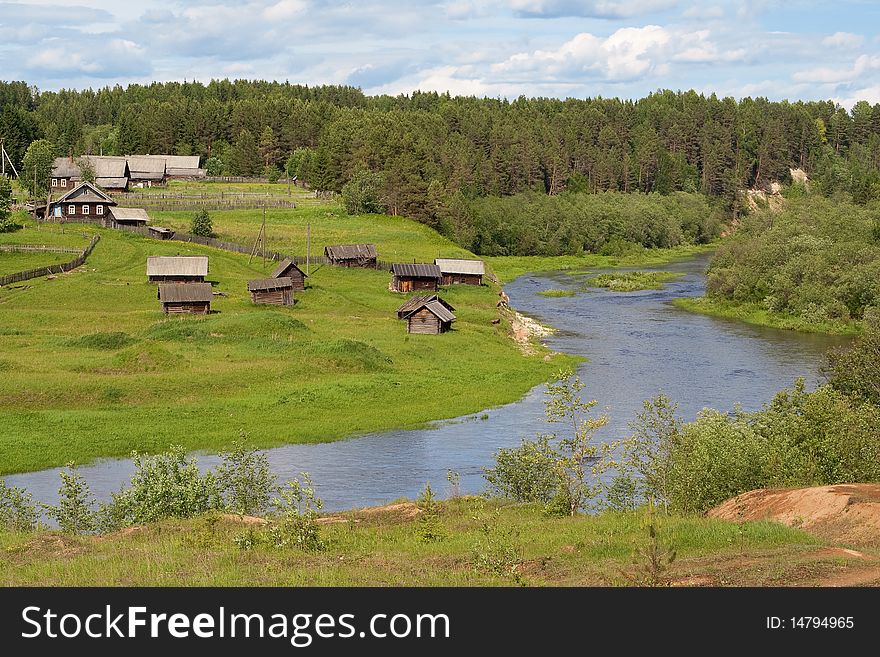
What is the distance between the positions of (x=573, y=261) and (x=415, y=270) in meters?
55.3

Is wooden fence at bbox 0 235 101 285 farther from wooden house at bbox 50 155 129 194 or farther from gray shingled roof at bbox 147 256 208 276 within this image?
wooden house at bbox 50 155 129 194

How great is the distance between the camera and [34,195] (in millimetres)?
116375

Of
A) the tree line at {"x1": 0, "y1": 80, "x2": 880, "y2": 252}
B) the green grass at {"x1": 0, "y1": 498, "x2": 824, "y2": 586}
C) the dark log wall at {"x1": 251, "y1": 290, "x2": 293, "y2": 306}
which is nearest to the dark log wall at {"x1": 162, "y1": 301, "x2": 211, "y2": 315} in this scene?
the dark log wall at {"x1": 251, "y1": 290, "x2": 293, "y2": 306}

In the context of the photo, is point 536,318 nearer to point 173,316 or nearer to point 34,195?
point 173,316

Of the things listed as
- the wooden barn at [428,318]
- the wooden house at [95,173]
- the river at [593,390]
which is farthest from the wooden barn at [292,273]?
the wooden house at [95,173]

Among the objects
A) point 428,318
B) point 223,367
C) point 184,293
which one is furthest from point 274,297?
point 223,367

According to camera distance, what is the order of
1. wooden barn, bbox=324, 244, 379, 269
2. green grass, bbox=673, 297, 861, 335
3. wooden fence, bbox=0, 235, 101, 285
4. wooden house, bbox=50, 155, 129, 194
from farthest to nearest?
1. wooden house, bbox=50, 155, 129, 194
2. wooden barn, bbox=324, 244, 379, 269
3. green grass, bbox=673, 297, 861, 335
4. wooden fence, bbox=0, 235, 101, 285

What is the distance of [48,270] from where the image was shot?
266 feet

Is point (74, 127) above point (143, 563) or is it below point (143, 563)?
above

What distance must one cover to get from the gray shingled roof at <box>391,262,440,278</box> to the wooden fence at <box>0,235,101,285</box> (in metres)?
24.2

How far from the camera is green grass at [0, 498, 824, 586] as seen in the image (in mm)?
20312

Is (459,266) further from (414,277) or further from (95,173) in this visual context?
(95,173)
